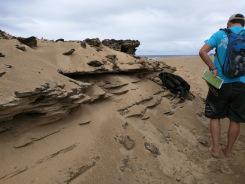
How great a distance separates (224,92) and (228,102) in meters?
0.19

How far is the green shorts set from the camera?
5.02 meters

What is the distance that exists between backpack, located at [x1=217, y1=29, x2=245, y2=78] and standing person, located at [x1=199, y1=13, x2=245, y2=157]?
37 millimetres

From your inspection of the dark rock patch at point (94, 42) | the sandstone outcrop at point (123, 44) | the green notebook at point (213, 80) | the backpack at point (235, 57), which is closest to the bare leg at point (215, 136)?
the green notebook at point (213, 80)

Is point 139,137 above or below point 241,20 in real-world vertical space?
below

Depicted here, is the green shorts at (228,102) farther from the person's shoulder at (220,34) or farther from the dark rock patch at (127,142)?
the dark rock patch at (127,142)

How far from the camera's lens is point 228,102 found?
520 centimetres

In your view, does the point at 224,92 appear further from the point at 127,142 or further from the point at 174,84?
the point at 174,84

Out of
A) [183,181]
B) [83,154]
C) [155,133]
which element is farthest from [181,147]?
[83,154]

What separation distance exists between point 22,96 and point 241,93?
266cm

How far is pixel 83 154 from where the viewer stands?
14.1 ft

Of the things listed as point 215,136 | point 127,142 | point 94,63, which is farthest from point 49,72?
point 215,136

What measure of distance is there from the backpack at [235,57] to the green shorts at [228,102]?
188mm

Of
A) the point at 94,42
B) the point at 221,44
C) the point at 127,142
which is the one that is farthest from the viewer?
the point at 94,42

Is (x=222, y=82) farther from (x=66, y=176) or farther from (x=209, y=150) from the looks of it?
(x=66, y=176)
